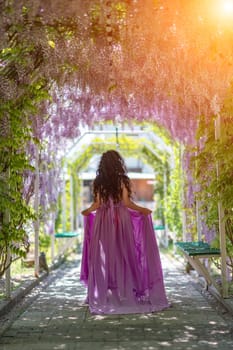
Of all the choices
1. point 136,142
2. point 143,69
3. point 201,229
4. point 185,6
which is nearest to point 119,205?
point 143,69

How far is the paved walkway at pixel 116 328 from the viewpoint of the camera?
157 inches

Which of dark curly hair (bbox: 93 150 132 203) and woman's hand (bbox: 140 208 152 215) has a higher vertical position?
dark curly hair (bbox: 93 150 132 203)

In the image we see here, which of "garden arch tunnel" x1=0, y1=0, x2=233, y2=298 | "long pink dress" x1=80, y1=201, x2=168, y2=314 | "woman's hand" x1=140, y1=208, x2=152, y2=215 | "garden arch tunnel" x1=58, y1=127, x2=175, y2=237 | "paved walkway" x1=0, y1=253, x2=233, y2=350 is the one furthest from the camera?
"garden arch tunnel" x1=58, y1=127, x2=175, y2=237

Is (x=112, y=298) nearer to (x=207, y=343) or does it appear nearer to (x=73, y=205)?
(x=207, y=343)

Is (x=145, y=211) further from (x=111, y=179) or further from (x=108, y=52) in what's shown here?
(x=108, y=52)

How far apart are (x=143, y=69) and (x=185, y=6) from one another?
47.0 inches

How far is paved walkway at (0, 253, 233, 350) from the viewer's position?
13.0 ft

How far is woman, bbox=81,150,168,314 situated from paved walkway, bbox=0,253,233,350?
0.23 metres

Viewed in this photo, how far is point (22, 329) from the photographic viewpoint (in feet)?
15.0

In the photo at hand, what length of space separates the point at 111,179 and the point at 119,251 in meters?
0.62

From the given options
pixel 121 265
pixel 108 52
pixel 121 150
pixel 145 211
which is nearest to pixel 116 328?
pixel 121 265

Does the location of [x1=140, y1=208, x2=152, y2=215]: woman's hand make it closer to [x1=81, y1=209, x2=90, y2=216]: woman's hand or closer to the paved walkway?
[x1=81, y1=209, x2=90, y2=216]: woman's hand

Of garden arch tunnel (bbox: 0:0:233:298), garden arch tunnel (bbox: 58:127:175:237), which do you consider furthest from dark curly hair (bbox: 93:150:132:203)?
garden arch tunnel (bbox: 58:127:175:237)

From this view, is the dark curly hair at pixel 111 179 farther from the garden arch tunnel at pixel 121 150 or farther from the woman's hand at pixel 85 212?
the garden arch tunnel at pixel 121 150
